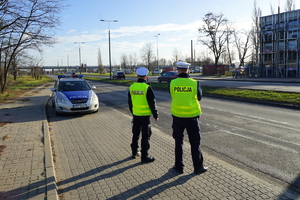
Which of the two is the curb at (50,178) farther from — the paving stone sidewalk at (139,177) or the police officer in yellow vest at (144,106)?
the police officer in yellow vest at (144,106)

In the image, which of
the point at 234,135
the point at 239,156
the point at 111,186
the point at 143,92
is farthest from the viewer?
the point at 234,135

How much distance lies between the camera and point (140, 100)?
5.21 meters

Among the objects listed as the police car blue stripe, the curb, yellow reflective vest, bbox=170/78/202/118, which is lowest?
the curb

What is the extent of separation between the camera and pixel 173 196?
12.2 ft

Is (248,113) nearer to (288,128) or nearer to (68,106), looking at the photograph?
(288,128)

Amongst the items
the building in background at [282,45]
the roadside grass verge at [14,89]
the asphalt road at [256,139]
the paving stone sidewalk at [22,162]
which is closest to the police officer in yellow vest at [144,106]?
the asphalt road at [256,139]

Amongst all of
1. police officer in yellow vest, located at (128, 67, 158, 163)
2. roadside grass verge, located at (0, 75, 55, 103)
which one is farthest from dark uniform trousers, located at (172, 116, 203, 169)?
roadside grass verge, located at (0, 75, 55, 103)

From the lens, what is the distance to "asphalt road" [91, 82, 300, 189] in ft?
16.3

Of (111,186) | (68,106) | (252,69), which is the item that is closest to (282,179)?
(111,186)

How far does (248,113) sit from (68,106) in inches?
287

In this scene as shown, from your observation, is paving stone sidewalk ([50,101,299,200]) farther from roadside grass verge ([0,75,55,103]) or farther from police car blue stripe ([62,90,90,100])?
roadside grass verge ([0,75,55,103])

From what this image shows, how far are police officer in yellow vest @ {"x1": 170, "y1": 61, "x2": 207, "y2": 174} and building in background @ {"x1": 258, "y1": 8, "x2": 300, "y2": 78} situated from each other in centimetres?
3632

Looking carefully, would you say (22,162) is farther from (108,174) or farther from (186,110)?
(186,110)

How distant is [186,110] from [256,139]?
3.23 metres
